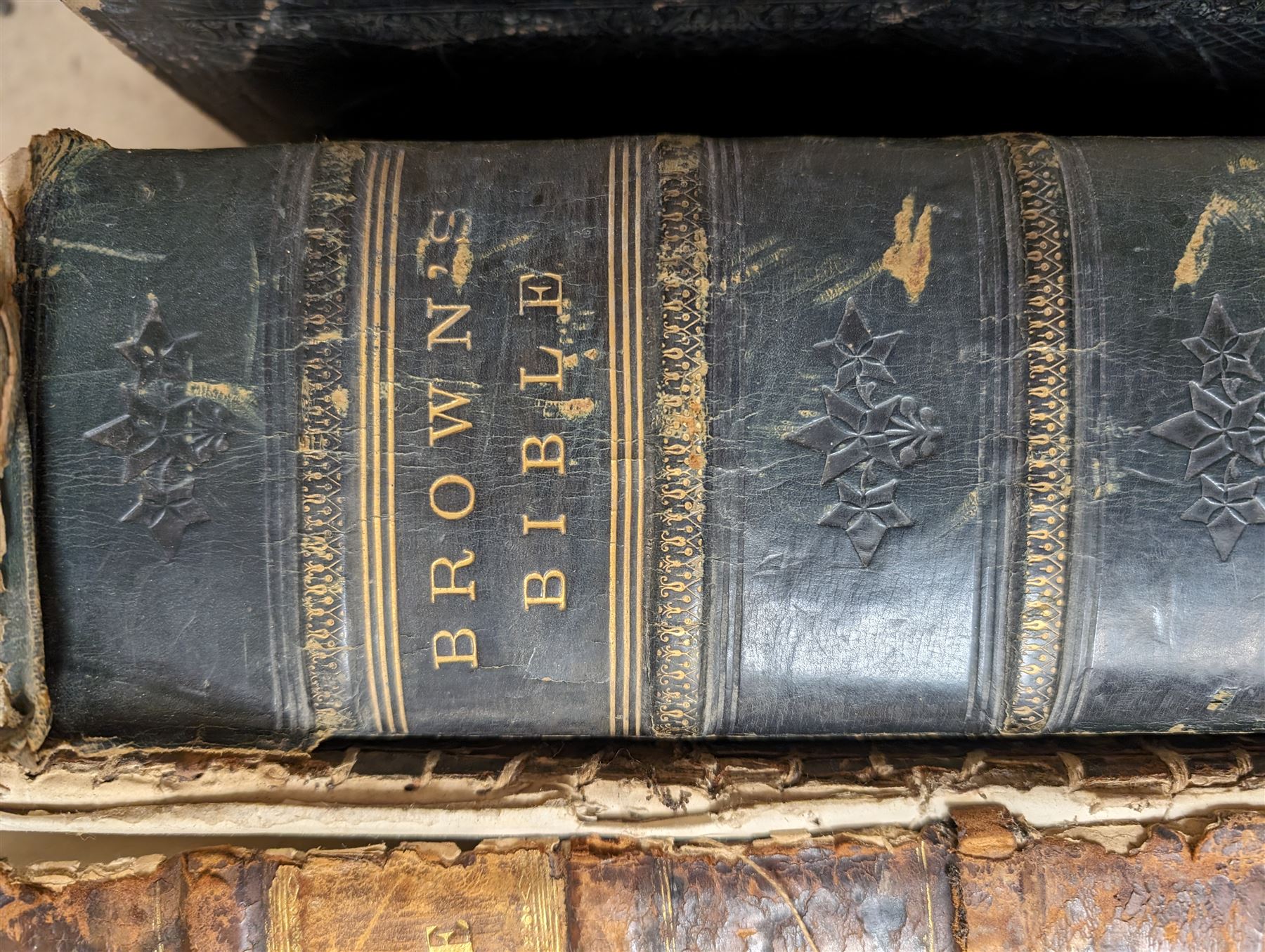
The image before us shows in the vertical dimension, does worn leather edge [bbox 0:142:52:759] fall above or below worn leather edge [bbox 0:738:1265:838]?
above

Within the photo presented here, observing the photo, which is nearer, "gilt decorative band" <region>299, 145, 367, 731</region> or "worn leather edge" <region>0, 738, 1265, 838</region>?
"gilt decorative band" <region>299, 145, 367, 731</region>

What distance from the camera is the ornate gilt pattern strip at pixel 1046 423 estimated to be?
6.18ft

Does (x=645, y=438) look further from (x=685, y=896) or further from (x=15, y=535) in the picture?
(x=15, y=535)

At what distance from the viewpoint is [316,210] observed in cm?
198

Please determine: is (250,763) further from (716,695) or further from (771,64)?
(771,64)

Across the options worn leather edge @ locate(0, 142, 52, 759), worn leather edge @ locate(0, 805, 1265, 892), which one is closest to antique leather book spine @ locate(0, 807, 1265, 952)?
worn leather edge @ locate(0, 805, 1265, 892)

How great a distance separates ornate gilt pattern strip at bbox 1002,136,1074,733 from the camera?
1.88m

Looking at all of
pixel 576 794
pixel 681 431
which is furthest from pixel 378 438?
pixel 576 794

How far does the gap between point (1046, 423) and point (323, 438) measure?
55.8 inches

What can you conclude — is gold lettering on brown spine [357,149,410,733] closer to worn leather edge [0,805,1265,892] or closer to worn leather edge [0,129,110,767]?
worn leather edge [0,805,1265,892]

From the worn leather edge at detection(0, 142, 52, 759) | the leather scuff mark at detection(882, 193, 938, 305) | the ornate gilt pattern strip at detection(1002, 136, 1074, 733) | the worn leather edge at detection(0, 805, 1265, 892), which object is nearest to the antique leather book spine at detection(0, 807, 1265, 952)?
the worn leather edge at detection(0, 805, 1265, 892)

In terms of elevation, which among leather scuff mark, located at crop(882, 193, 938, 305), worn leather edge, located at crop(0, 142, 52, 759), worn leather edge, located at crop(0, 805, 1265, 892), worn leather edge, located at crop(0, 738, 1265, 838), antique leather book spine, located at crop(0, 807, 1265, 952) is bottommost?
antique leather book spine, located at crop(0, 807, 1265, 952)

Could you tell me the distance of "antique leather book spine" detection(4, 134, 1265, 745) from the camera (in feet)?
6.19

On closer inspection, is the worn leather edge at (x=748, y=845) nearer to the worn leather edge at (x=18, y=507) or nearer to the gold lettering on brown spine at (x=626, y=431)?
the worn leather edge at (x=18, y=507)
